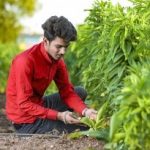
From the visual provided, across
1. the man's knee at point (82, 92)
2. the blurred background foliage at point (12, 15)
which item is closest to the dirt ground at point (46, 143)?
the man's knee at point (82, 92)

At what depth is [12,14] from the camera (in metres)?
23.5

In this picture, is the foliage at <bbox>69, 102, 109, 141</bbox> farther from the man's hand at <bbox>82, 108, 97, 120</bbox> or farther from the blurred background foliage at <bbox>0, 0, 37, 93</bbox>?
the blurred background foliage at <bbox>0, 0, 37, 93</bbox>

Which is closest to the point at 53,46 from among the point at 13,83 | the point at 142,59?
the point at 13,83

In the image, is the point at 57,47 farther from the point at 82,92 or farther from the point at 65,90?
the point at 82,92

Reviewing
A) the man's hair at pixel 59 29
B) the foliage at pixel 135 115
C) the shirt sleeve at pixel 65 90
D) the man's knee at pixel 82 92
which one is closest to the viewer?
the foliage at pixel 135 115

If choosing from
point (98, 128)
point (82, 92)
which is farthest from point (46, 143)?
point (82, 92)

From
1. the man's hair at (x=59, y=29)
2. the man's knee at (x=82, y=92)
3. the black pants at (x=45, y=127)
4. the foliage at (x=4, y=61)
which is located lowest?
the foliage at (x=4, y=61)

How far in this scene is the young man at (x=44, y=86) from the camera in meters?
6.16

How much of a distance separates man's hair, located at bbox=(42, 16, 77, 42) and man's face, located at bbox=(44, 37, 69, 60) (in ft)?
0.13

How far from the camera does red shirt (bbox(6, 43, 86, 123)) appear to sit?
6.17 meters

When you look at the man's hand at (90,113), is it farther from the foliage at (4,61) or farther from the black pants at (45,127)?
the foliage at (4,61)

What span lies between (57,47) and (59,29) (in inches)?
6.9

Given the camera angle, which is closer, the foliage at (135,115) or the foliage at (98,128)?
the foliage at (135,115)

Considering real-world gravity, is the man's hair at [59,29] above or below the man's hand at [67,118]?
above
